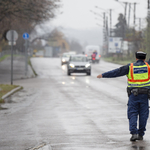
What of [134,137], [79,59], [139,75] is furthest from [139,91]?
[79,59]

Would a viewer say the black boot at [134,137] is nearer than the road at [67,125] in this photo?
No

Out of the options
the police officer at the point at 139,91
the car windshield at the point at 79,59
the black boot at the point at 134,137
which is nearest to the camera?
the black boot at the point at 134,137

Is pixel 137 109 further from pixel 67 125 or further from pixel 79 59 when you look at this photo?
pixel 79 59

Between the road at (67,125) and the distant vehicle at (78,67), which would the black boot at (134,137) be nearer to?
the road at (67,125)

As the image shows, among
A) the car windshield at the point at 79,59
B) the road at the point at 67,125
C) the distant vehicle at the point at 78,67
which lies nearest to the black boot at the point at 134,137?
the road at the point at 67,125

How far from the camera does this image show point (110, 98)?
55.7ft

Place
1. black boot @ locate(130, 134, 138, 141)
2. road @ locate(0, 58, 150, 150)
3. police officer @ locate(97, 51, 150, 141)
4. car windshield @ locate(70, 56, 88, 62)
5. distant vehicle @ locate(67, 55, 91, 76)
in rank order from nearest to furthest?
1. road @ locate(0, 58, 150, 150)
2. black boot @ locate(130, 134, 138, 141)
3. police officer @ locate(97, 51, 150, 141)
4. distant vehicle @ locate(67, 55, 91, 76)
5. car windshield @ locate(70, 56, 88, 62)

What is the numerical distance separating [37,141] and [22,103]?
7320 mm

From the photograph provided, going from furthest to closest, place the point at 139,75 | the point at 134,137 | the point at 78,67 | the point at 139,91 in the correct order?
the point at 78,67, the point at 139,75, the point at 139,91, the point at 134,137

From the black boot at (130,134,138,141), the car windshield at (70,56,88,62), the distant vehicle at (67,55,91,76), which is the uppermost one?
the car windshield at (70,56,88,62)

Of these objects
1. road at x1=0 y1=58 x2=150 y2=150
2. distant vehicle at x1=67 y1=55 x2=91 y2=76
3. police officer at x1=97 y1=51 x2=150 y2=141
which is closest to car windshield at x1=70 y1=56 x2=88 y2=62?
distant vehicle at x1=67 y1=55 x2=91 y2=76

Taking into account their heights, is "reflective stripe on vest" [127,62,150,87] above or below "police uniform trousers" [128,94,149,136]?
above

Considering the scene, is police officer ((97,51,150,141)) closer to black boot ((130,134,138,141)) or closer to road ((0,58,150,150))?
black boot ((130,134,138,141))

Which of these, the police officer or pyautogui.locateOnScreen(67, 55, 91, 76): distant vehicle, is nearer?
the police officer
